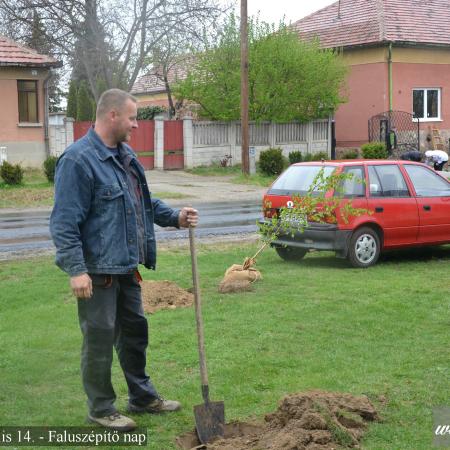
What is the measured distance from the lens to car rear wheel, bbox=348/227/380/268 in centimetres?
1145

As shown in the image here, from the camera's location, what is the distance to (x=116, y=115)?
17.2 ft

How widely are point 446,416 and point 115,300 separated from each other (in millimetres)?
2232

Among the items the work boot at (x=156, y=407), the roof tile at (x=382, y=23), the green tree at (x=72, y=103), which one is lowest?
the work boot at (x=156, y=407)

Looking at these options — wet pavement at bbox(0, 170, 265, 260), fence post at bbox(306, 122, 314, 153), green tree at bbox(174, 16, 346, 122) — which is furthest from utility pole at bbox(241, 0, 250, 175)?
fence post at bbox(306, 122, 314, 153)

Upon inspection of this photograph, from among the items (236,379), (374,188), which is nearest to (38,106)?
(374,188)

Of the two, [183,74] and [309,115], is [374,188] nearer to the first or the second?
[309,115]

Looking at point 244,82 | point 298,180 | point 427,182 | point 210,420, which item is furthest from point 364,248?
point 244,82

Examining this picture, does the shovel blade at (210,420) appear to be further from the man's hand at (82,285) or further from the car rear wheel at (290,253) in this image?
the car rear wheel at (290,253)

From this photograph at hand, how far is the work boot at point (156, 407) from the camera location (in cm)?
553

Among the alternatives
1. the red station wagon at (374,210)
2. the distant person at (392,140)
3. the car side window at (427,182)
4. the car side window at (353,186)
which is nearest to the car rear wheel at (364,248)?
A: the red station wagon at (374,210)

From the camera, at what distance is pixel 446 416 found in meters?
5.34

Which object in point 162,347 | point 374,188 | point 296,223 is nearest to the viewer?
point 162,347

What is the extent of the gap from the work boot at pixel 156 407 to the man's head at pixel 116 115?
1.74 meters

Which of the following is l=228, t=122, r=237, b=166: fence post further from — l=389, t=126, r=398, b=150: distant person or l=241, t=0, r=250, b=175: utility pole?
l=389, t=126, r=398, b=150: distant person
